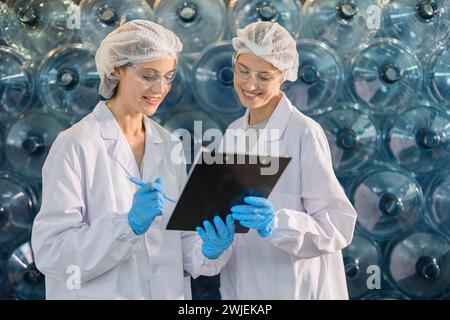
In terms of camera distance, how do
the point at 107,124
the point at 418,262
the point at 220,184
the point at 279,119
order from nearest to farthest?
the point at 220,184
the point at 107,124
the point at 279,119
the point at 418,262

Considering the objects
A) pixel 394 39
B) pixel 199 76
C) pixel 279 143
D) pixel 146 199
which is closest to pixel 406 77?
pixel 394 39

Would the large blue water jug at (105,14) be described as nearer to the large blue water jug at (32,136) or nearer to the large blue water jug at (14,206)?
the large blue water jug at (32,136)

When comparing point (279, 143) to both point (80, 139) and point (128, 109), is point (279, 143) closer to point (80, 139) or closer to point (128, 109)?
point (128, 109)

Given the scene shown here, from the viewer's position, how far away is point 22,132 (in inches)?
102

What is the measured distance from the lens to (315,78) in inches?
103

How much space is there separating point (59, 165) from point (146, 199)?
10.5 inches

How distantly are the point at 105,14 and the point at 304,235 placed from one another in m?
Answer: 1.33

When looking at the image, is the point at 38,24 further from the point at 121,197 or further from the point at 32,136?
the point at 121,197

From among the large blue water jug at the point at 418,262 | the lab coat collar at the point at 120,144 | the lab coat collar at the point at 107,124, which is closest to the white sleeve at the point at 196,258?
the lab coat collar at the point at 120,144

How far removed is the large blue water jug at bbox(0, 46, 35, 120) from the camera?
263 cm

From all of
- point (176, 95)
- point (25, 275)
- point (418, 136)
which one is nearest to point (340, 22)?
point (418, 136)

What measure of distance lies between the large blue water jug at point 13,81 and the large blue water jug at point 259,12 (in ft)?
2.85

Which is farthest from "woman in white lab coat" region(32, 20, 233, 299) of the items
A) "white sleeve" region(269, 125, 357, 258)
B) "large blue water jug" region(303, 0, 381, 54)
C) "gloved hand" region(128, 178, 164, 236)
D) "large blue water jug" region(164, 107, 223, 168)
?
"large blue water jug" region(303, 0, 381, 54)
